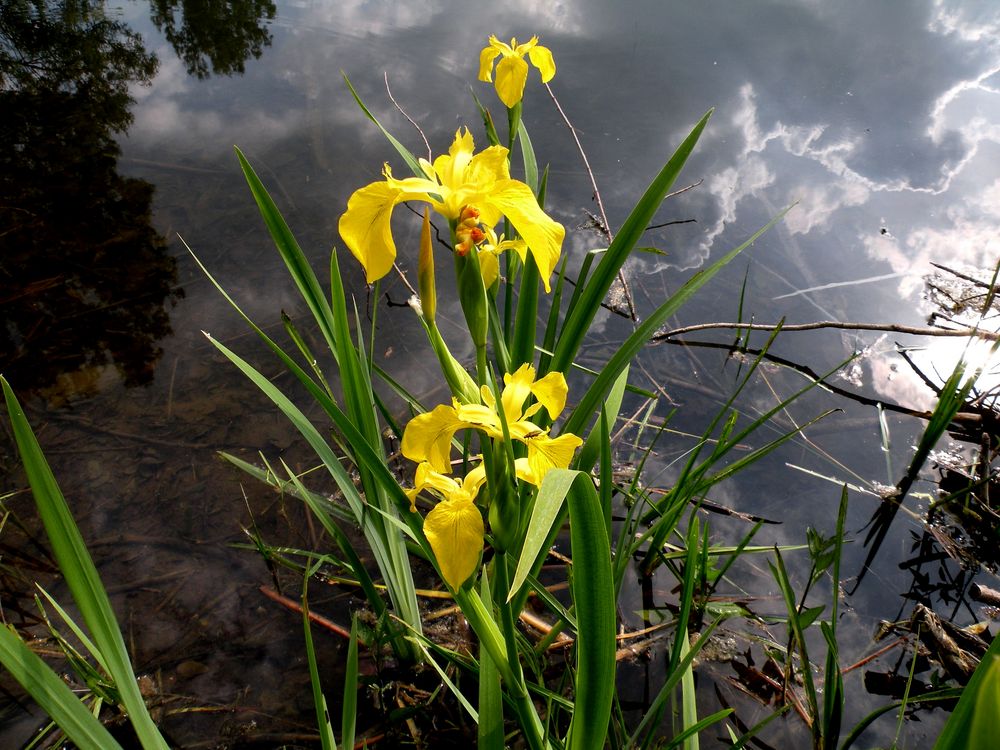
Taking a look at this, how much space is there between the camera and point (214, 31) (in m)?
4.45

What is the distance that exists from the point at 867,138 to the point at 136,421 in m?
3.83

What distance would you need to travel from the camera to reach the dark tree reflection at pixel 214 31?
13.7ft

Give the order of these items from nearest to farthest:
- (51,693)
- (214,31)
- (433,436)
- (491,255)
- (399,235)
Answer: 1. (51,693)
2. (433,436)
3. (491,255)
4. (399,235)
5. (214,31)

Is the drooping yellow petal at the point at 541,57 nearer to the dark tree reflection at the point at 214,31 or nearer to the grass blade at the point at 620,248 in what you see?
the grass blade at the point at 620,248

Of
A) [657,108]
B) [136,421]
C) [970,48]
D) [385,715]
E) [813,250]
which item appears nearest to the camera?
[385,715]

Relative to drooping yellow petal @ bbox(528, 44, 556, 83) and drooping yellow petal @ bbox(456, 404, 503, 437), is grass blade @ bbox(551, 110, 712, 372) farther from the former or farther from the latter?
drooping yellow petal @ bbox(528, 44, 556, 83)

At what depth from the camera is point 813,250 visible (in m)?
2.76

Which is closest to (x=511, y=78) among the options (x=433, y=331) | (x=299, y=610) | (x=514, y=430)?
(x=433, y=331)

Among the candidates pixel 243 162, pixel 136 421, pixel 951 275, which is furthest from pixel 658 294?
pixel 136 421

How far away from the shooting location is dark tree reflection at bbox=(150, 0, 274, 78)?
4.19m

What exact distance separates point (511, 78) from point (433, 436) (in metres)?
1.11

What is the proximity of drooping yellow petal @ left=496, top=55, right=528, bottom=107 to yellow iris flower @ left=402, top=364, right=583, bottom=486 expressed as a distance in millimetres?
965

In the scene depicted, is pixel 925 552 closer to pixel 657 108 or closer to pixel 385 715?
pixel 385 715

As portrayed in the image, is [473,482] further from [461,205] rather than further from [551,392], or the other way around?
[461,205]
